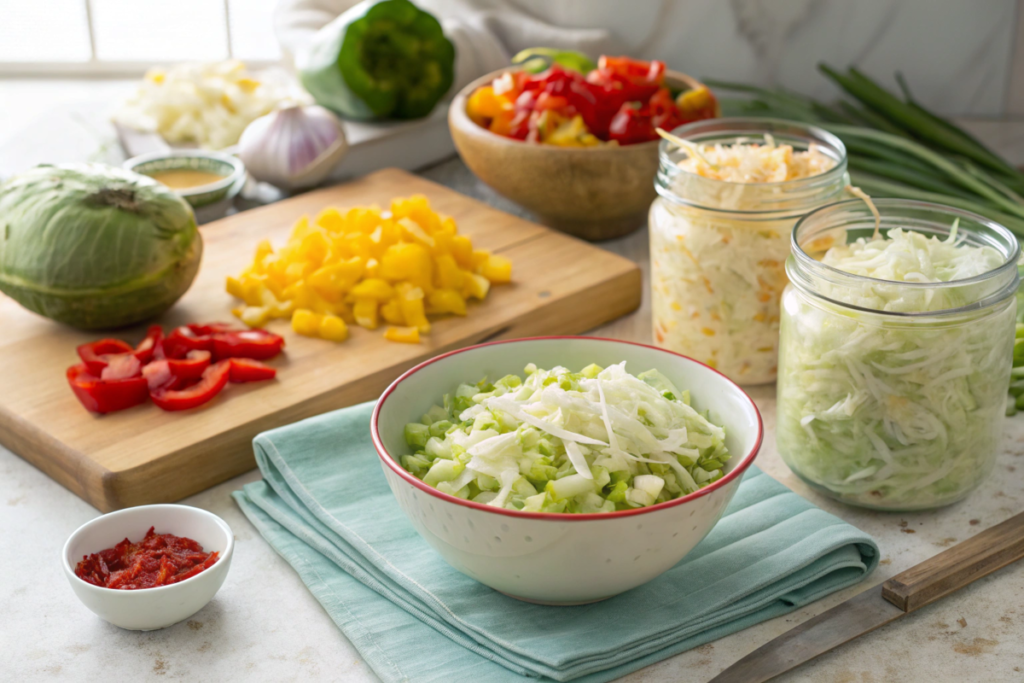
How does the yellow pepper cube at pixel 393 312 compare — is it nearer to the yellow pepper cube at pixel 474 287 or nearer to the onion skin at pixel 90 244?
the yellow pepper cube at pixel 474 287

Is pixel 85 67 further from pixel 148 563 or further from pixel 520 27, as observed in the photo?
pixel 148 563

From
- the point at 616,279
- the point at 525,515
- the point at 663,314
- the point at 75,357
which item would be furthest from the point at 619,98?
the point at 525,515

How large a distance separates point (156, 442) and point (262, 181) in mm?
1057

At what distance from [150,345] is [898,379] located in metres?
1.08

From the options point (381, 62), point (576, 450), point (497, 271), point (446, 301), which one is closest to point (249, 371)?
point (446, 301)

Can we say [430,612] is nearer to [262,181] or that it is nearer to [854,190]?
[854,190]

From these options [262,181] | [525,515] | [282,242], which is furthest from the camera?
[262,181]

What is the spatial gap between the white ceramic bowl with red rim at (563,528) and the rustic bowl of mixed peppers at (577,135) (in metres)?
0.79

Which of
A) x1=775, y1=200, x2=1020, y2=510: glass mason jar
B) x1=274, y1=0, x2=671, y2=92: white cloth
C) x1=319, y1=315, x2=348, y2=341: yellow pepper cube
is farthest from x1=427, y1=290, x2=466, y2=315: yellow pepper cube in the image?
x1=274, y1=0, x2=671, y2=92: white cloth

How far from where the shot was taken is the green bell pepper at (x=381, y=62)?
241 centimetres

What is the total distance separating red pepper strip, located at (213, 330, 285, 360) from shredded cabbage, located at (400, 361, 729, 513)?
1.70ft

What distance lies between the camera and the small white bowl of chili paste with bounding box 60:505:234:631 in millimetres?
1047

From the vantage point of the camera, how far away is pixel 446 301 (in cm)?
167

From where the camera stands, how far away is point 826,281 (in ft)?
3.86
